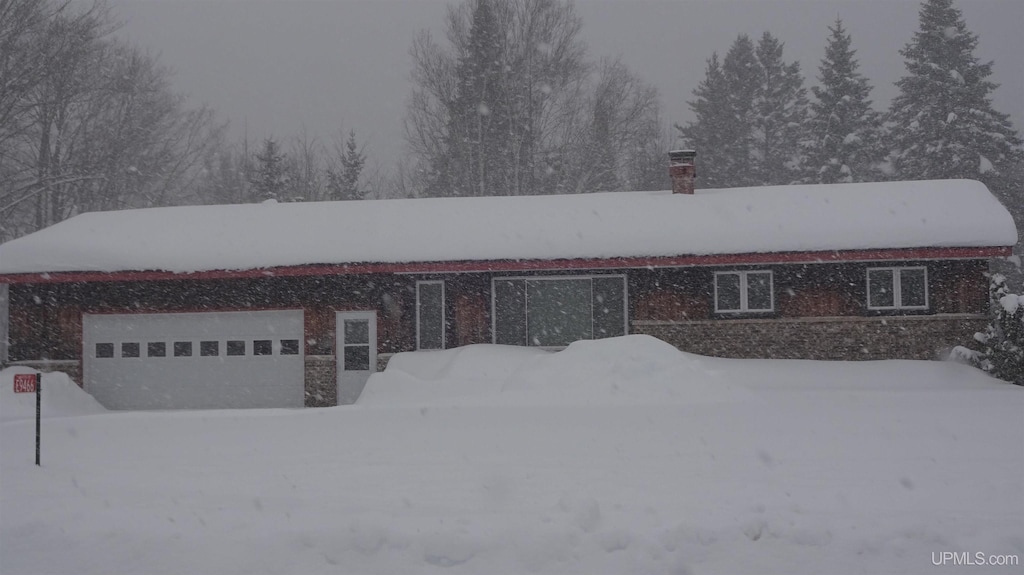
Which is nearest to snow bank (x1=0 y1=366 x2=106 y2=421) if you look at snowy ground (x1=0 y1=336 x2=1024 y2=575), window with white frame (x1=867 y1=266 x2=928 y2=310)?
snowy ground (x1=0 y1=336 x2=1024 y2=575)

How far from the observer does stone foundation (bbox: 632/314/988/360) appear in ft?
54.9

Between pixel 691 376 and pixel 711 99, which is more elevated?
pixel 711 99

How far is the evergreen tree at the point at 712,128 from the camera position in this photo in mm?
43781

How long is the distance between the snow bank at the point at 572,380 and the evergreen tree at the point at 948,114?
2483 centimetres

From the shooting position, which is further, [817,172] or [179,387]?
[817,172]

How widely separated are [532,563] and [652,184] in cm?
3965

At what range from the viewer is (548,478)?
830 centimetres

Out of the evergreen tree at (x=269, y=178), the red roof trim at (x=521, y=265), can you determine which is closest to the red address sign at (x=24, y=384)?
the red roof trim at (x=521, y=265)

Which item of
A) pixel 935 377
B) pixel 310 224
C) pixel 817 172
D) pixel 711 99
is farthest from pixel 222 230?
pixel 711 99

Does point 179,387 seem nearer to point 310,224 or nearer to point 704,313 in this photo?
point 310,224

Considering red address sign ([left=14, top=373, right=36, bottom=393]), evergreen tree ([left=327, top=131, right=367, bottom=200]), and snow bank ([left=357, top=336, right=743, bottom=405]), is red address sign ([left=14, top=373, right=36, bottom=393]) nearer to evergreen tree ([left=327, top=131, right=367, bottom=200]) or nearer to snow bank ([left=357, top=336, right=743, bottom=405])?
snow bank ([left=357, top=336, right=743, bottom=405])

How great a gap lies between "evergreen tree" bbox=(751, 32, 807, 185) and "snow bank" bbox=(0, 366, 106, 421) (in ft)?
117

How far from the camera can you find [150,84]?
36031 mm

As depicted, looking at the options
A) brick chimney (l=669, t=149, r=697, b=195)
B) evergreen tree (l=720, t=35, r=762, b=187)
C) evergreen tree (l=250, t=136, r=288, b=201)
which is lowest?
brick chimney (l=669, t=149, r=697, b=195)
